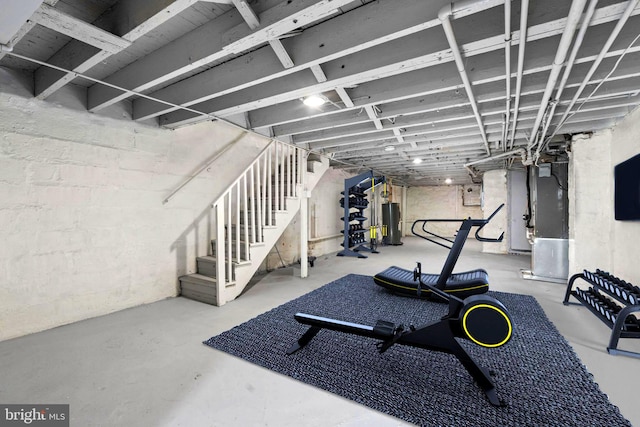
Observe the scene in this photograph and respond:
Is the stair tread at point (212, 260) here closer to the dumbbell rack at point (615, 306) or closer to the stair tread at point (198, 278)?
the stair tread at point (198, 278)

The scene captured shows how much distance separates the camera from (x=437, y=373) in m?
2.00

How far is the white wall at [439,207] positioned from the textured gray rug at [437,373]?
9.36m

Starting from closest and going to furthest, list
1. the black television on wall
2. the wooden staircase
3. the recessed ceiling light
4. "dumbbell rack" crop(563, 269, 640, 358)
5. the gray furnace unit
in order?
"dumbbell rack" crop(563, 269, 640, 358) < the black television on wall < the recessed ceiling light < the wooden staircase < the gray furnace unit

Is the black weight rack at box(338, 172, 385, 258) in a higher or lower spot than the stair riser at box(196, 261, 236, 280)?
higher

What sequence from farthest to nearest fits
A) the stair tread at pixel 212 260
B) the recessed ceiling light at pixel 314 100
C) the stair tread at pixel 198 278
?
the stair tread at pixel 212 260, the stair tread at pixel 198 278, the recessed ceiling light at pixel 314 100

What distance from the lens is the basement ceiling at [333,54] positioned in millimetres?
1657

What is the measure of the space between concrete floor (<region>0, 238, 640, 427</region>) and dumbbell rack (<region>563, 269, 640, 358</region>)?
16 cm

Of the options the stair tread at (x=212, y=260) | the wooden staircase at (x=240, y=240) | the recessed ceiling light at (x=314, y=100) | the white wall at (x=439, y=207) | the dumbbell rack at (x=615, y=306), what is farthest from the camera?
the white wall at (x=439, y=207)

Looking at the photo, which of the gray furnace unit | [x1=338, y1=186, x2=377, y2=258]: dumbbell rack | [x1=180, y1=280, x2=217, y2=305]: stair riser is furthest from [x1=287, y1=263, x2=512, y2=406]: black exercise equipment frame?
the gray furnace unit

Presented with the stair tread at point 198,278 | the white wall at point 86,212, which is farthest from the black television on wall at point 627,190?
the white wall at point 86,212

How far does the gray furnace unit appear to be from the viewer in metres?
9.39

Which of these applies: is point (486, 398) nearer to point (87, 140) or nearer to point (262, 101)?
point (262, 101)

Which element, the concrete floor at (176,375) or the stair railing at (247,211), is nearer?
the concrete floor at (176,375)

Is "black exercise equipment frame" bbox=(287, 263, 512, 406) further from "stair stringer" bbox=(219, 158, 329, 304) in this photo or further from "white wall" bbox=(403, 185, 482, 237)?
"white wall" bbox=(403, 185, 482, 237)
